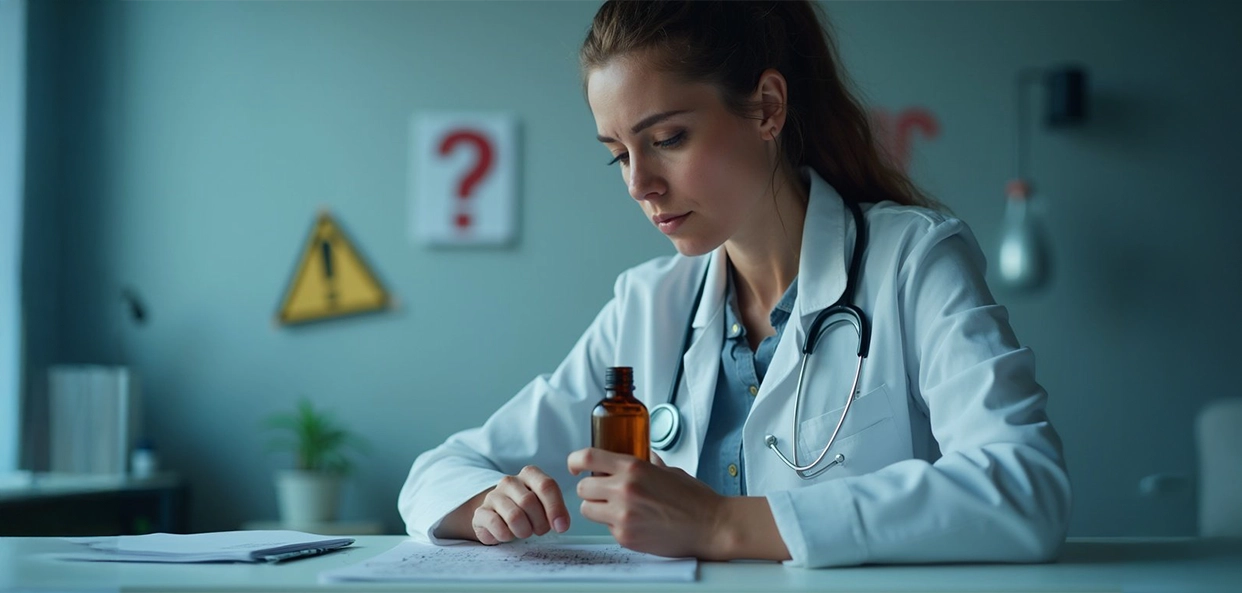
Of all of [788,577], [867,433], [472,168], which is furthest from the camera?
[472,168]

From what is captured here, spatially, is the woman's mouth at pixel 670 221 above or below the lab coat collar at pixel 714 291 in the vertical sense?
above

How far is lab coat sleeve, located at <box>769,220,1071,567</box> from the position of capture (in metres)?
0.93

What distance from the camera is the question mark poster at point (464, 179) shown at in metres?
3.32

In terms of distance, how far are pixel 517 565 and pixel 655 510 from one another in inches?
5.1

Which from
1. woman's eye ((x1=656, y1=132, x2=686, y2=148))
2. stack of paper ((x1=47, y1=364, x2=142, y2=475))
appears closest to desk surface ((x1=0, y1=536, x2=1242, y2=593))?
woman's eye ((x1=656, y1=132, x2=686, y2=148))

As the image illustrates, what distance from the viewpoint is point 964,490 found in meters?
0.95

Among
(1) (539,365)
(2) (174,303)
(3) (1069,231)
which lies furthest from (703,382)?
(2) (174,303)

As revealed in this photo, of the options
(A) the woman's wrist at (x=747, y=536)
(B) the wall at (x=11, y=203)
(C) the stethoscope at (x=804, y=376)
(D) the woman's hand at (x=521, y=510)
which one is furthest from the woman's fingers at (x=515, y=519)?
(B) the wall at (x=11, y=203)

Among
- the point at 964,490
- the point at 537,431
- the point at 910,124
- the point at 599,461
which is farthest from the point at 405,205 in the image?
the point at 964,490

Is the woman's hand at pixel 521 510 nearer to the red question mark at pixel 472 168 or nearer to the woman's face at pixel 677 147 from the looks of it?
the woman's face at pixel 677 147

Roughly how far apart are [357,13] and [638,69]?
234 centimetres

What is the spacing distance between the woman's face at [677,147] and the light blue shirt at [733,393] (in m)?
0.18

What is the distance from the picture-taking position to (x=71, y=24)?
3.41m

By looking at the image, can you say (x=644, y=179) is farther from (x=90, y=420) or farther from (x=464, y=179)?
(x=90, y=420)
